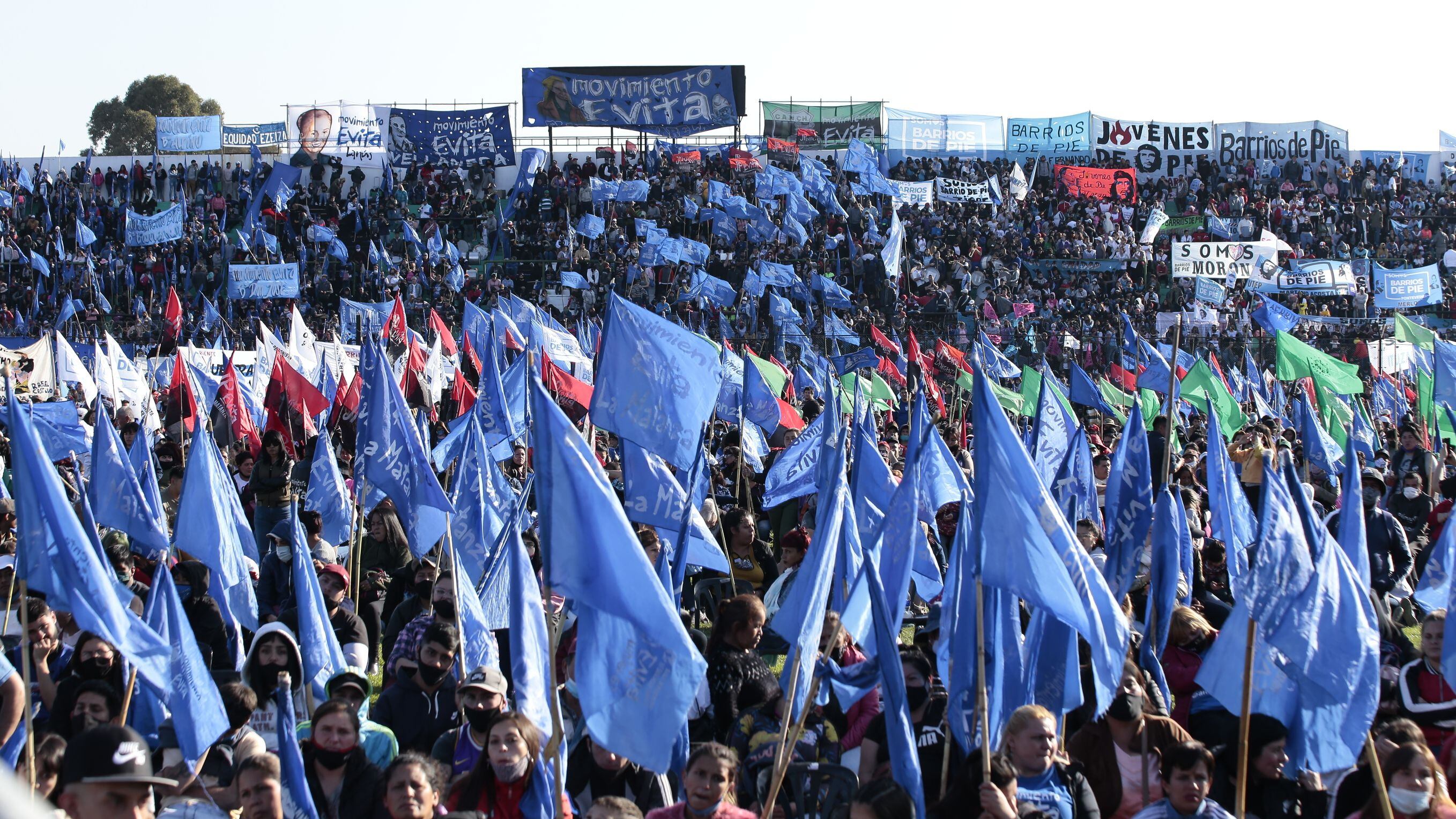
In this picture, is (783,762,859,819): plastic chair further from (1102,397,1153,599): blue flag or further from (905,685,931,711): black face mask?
(1102,397,1153,599): blue flag

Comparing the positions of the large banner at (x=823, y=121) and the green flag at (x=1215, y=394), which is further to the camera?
the large banner at (x=823, y=121)

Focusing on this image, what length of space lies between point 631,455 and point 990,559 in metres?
3.16

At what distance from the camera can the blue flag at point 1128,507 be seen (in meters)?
8.44

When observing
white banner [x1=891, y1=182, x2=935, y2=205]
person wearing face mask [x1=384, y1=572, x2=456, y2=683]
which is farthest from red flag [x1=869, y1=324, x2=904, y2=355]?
person wearing face mask [x1=384, y1=572, x2=456, y2=683]

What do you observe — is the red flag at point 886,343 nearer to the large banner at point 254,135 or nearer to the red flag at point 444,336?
the red flag at point 444,336

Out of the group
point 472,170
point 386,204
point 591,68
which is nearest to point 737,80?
point 591,68

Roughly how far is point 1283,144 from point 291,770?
145 ft

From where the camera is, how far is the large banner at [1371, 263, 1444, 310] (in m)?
26.1

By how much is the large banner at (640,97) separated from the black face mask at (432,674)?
37.9m

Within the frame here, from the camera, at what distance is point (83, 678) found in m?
6.07

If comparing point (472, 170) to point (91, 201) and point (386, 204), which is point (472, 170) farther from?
point (91, 201)

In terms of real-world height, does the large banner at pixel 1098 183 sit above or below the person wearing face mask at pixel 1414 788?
above

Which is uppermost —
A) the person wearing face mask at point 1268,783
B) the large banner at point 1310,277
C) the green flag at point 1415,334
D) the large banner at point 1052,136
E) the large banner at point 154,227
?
the large banner at point 1052,136

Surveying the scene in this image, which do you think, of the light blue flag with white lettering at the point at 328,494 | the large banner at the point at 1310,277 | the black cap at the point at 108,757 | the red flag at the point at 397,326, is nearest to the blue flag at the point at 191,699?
the black cap at the point at 108,757
